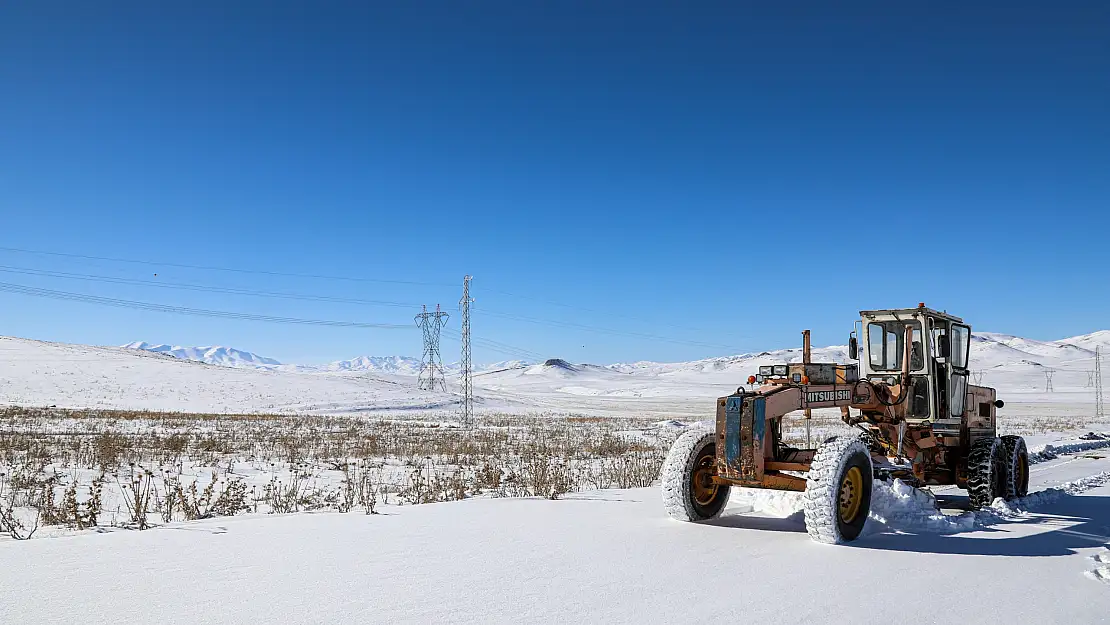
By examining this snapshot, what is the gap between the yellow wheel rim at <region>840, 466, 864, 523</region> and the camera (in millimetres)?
6762

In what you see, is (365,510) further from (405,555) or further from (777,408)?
(777,408)

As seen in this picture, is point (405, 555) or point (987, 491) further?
point (987, 491)

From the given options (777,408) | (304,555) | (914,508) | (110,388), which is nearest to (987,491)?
(914,508)

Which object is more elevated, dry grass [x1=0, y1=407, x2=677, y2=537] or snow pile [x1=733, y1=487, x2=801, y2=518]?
snow pile [x1=733, y1=487, x2=801, y2=518]

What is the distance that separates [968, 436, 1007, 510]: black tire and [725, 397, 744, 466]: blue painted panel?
174 inches

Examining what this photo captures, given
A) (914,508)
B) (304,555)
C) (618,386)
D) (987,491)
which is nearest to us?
(304,555)

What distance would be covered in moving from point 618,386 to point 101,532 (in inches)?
6437

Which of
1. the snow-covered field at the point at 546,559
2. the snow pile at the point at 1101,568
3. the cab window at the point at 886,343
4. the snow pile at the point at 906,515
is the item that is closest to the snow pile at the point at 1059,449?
the snow-covered field at the point at 546,559

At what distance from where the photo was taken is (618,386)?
168000 mm

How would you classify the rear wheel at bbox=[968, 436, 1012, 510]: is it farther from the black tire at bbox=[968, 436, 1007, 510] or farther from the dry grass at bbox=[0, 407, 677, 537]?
the dry grass at bbox=[0, 407, 677, 537]

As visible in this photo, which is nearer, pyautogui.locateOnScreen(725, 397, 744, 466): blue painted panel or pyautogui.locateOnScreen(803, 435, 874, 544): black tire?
pyautogui.locateOnScreen(803, 435, 874, 544): black tire

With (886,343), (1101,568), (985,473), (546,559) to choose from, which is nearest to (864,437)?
(886,343)

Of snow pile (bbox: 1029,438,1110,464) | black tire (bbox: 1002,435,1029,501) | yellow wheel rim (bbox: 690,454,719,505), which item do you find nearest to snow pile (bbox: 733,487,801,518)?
yellow wheel rim (bbox: 690,454,719,505)

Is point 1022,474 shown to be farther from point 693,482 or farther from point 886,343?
point 693,482
